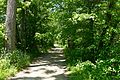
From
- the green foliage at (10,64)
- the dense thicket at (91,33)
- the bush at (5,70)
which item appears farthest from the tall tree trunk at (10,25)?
the bush at (5,70)

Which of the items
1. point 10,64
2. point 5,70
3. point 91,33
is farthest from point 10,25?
point 91,33

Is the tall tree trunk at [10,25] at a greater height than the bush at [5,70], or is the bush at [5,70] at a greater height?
the tall tree trunk at [10,25]

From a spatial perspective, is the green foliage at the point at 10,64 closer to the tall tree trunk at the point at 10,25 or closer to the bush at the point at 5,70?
the bush at the point at 5,70

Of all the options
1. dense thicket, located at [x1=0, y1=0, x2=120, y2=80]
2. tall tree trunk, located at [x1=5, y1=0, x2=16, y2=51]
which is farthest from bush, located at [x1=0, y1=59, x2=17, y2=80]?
dense thicket, located at [x1=0, y1=0, x2=120, y2=80]

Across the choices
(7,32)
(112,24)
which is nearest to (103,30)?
(112,24)

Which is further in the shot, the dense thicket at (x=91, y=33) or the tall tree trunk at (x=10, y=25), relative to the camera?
the tall tree trunk at (x=10, y=25)

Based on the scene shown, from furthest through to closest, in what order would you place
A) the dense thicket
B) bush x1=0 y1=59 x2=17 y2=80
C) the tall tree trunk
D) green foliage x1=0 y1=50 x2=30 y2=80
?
the tall tree trunk < green foliage x1=0 y1=50 x2=30 y2=80 < bush x1=0 y1=59 x2=17 y2=80 < the dense thicket

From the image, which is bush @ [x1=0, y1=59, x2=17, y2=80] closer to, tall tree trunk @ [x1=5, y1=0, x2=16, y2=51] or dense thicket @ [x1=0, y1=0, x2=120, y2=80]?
tall tree trunk @ [x1=5, y1=0, x2=16, y2=51]

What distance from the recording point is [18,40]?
18875 millimetres

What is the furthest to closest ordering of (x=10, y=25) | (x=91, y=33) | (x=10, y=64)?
1. (x=10, y=25)
2. (x=10, y=64)
3. (x=91, y=33)

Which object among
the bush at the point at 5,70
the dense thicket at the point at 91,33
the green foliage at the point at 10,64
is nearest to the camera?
the dense thicket at the point at 91,33

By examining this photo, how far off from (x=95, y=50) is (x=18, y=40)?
910 centimetres

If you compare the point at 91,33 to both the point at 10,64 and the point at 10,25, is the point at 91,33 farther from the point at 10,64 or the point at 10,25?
the point at 10,25

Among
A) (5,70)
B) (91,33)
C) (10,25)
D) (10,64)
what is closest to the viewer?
(5,70)
